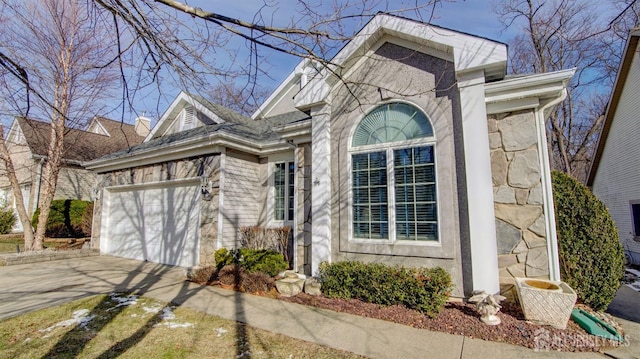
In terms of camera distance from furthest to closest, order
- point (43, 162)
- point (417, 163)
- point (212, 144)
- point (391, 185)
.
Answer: point (43, 162)
point (212, 144)
point (391, 185)
point (417, 163)

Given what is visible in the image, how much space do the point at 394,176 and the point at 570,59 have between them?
17675 mm

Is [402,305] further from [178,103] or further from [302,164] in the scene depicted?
[178,103]

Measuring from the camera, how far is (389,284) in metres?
5.12

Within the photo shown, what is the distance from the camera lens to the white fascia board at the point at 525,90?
501 cm

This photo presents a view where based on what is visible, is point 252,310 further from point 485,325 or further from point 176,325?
point 485,325

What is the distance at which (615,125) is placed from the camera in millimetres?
11445

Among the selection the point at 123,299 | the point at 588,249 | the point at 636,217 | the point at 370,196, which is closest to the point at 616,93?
the point at 636,217

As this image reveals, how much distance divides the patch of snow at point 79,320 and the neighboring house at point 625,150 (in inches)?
599

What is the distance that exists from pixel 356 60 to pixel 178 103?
324 inches

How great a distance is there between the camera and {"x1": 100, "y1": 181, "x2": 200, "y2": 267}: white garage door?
8695 millimetres

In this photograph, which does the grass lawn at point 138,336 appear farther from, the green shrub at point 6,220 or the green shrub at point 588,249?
the green shrub at point 6,220

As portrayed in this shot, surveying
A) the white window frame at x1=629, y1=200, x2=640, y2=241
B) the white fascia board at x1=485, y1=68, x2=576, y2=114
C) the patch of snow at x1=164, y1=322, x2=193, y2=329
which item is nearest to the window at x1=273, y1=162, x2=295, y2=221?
the patch of snow at x1=164, y1=322, x2=193, y2=329

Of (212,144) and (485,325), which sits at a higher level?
(212,144)

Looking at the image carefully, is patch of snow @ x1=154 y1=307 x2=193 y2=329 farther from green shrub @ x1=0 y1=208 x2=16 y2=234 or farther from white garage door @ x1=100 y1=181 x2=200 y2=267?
green shrub @ x1=0 y1=208 x2=16 y2=234
